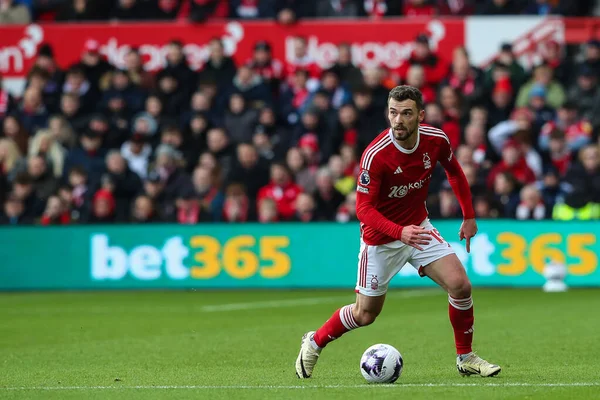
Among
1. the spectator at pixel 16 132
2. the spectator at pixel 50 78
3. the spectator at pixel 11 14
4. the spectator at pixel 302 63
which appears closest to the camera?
the spectator at pixel 16 132

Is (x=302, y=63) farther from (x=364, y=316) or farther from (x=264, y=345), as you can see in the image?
(x=364, y=316)

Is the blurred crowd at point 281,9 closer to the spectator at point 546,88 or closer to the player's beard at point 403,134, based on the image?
the spectator at point 546,88

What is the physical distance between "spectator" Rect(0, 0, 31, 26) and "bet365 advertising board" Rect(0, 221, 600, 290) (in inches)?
216

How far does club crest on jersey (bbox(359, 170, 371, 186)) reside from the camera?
8578 mm

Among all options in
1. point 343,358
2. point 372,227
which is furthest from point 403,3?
point 372,227

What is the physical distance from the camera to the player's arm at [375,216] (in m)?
8.26

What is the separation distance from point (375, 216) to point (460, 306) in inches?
37.1

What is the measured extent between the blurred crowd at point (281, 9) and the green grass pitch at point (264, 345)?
20.6ft

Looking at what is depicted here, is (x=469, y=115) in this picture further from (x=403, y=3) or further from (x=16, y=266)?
(x=16, y=266)

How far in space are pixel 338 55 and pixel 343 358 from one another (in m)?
11.5

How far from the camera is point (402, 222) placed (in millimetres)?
8820

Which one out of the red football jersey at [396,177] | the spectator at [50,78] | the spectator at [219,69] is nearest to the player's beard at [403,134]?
the red football jersey at [396,177]

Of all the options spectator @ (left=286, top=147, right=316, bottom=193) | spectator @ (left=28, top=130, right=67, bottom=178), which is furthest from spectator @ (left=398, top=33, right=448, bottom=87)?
spectator @ (left=28, top=130, right=67, bottom=178)

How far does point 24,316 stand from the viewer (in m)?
15.1
